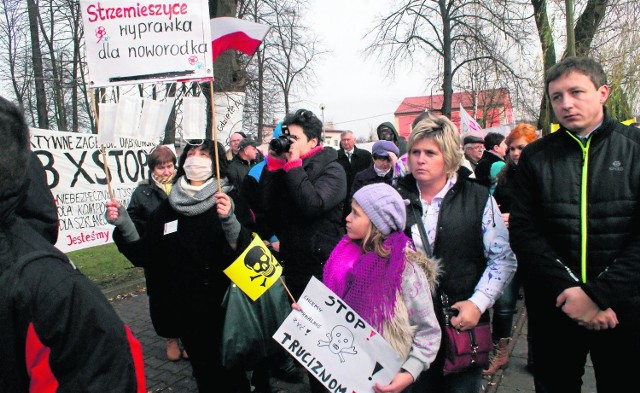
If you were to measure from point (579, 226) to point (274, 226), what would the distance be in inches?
73.4

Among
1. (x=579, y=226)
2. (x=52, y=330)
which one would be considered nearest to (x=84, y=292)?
(x=52, y=330)

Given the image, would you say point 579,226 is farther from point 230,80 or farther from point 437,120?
point 230,80

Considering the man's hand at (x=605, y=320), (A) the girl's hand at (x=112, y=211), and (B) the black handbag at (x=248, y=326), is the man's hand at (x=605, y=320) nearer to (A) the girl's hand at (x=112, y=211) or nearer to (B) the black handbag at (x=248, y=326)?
(B) the black handbag at (x=248, y=326)

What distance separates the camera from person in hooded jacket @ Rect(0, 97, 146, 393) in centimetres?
109

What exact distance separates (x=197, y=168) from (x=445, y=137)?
4.99ft

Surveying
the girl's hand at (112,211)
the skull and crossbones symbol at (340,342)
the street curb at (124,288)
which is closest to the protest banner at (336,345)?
the skull and crossbones symbol at (340,342)

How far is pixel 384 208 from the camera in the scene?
2078 mm

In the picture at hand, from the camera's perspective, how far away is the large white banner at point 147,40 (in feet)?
9.32

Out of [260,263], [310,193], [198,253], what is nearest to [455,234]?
[310,193]

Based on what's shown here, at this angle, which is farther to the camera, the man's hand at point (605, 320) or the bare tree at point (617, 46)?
the bare tree at point (617, 46)

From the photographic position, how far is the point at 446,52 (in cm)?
1773

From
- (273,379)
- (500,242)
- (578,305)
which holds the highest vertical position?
(500,242)

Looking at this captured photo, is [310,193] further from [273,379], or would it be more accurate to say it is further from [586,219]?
[273,379]

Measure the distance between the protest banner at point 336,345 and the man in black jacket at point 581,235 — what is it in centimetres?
87
